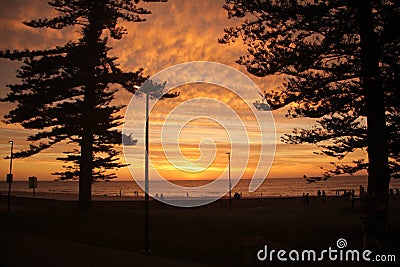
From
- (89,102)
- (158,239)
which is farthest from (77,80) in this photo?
(158,239)

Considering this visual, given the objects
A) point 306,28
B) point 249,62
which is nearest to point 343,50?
point 306,28

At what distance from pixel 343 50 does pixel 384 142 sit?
433 cm

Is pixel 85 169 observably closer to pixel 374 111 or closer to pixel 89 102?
pixel 89 102

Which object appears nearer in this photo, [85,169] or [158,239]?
[158,239]

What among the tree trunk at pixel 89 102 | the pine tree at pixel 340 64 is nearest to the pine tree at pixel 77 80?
the tree trunk at pixel 89 102

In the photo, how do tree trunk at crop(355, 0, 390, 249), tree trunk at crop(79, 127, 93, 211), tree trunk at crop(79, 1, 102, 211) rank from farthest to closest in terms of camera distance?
tree trunk at crop(79, 127, 93, 211) < tree trunk at crop(79, 1, 102, 211) < tree trunk at crop(355, 0, 390, 249)

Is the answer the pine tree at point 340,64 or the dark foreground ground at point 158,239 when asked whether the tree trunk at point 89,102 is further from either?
the pine tree at point 340,64

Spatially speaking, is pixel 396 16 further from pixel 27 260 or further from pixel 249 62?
pixel 27 260

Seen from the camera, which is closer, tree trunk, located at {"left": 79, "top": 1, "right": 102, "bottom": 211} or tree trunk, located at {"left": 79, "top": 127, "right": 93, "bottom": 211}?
tree trunk, located at {"left": 79, "top": 1, "right": 102, "bottom": 211}

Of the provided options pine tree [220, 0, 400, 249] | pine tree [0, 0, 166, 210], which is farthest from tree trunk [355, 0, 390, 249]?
pine tree [0, 0, 166, 210]

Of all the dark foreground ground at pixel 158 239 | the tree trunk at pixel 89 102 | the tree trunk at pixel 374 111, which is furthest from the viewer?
the tree trunk at pixel 89 102

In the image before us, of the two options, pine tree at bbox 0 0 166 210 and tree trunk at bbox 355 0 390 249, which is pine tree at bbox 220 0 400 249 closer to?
tree trunk at bbox 355 0 390 249

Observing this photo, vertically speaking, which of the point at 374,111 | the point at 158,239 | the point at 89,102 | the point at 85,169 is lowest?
the point at 158,239

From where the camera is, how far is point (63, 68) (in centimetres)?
3045
